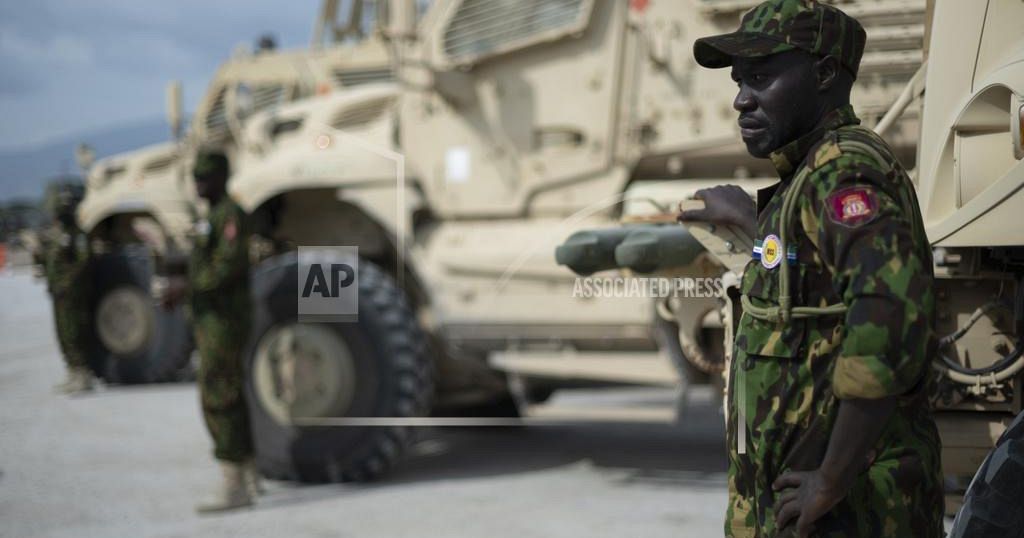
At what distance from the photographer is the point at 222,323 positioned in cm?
554

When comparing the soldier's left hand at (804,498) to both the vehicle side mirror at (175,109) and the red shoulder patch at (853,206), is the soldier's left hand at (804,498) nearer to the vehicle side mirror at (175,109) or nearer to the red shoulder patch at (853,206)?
the red shoulder patch at (853,206)

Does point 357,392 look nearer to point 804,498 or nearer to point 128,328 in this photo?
point 804,498

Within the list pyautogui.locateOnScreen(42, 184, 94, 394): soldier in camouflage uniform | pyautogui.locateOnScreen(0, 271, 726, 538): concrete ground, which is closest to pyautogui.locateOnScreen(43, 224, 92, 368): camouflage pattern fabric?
pyautogui.locateOnScreen(42, 184, 94, 394): soldier in camouflage uniform

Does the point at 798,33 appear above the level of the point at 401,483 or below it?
above

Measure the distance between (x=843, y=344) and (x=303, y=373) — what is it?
4.60m

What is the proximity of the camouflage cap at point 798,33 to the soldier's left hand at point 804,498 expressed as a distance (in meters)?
0.71

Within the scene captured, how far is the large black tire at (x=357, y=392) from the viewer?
599 cm

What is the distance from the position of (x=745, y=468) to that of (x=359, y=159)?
15.1ft

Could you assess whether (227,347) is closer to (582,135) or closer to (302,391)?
(302,391)

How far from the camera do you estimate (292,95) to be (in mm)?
9961

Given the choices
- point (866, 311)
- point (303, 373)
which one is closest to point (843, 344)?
point (866, 311)

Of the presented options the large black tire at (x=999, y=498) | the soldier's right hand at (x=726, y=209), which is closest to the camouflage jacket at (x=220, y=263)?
the soldier's right hand at (x=726, y=209)

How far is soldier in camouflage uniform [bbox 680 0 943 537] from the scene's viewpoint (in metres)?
1.86

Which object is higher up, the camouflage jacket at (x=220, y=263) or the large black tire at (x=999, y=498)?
the camouflage jacket at (x=220, y=263)
